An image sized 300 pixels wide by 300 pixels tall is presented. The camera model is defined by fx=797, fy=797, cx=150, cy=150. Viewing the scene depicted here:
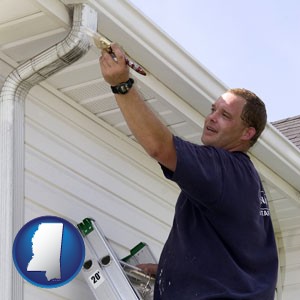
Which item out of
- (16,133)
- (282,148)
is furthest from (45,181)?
(282,148)

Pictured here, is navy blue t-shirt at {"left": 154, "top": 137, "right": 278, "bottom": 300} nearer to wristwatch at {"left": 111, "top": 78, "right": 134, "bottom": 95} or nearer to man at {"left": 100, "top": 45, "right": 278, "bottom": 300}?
man at {"left": 100, "top": 45, "right": 278, "bottom": 300}

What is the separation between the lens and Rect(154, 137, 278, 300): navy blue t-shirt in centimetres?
295

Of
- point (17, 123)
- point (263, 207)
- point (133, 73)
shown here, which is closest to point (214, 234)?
point (263, 207)

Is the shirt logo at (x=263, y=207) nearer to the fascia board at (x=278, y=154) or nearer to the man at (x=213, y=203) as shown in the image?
the man at (x=213, y=203)

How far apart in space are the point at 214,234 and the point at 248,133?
18.9 inches

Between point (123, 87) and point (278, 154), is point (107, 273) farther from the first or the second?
point (278, 154)

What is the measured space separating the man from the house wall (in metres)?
1.12

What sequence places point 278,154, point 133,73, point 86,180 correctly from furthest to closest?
point 278,154 → point 86,180 → point 133,73

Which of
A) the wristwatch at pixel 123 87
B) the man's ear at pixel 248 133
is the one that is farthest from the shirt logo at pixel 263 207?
the wristwatch at pixel 123 87

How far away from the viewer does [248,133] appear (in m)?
3.29

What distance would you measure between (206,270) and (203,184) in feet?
1.12

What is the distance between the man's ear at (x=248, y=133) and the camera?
328 centimetres

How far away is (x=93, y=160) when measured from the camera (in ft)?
15.2

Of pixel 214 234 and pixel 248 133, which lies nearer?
pixel 214 234
